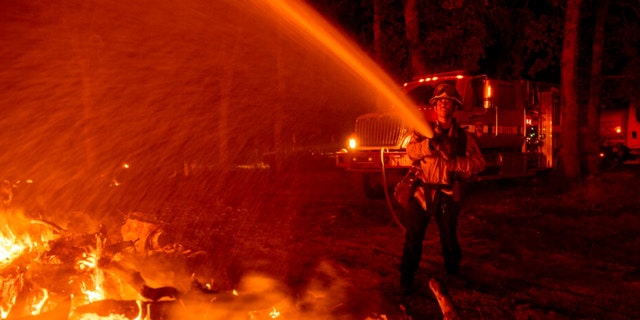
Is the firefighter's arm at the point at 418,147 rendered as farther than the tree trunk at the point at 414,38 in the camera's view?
No

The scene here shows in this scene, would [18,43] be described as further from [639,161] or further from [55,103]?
[639,161]

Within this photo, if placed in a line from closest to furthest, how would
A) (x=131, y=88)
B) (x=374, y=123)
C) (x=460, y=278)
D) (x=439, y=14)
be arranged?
(x=460, y=278), (x=374, y=123), (x=439, y=14), (x=131, y=88)

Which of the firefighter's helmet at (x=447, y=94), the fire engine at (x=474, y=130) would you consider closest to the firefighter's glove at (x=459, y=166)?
the firefighter's helmet at (x=447, y=94)

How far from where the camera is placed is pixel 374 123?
11.9 metres

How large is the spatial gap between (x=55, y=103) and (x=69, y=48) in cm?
846

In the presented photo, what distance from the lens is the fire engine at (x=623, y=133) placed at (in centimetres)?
2711

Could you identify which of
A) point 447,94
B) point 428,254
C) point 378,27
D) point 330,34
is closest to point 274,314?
point 447,94

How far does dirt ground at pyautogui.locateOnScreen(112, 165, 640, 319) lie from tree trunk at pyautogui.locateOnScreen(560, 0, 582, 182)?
53.3 inches

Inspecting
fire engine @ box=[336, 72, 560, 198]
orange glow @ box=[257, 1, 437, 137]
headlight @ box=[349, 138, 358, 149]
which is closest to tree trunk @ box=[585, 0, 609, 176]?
fire engine @ box=[336, 72, 560, 198]

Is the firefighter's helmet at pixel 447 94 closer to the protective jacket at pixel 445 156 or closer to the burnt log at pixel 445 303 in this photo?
the protective jacket at pixel 445 156

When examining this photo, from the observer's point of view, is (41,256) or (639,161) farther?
(639,161)

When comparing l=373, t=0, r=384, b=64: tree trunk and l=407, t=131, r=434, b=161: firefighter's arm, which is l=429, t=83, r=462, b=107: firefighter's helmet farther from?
l=373, t=0, r=384, b=64: tree trunk

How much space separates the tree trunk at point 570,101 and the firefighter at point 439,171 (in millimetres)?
9772

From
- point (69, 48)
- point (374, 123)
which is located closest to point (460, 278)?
point (374, 123)
